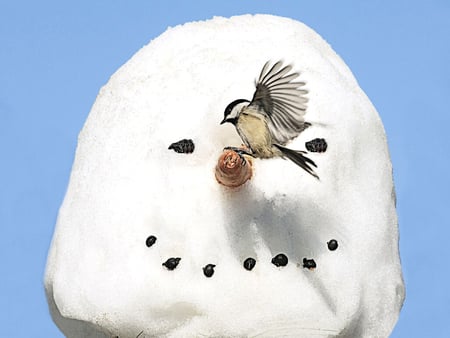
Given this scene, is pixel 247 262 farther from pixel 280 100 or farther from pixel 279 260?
pixel 280 100

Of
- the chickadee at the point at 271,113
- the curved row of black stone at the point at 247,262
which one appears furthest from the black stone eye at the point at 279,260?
the chickadee at the point at 271,113

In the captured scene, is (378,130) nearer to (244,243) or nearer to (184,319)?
(244,243)

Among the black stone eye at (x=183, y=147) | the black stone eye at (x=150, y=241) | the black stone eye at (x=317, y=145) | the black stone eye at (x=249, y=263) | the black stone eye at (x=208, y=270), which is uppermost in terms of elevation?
the black stone eye at (x=317, y=145)

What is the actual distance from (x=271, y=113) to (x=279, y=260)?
186 mm

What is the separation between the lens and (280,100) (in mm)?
1411

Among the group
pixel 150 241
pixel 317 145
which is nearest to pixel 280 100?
pixel 317 145

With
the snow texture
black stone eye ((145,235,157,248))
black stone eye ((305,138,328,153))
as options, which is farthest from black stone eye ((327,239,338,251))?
black stone eye ((145,235,157,248))

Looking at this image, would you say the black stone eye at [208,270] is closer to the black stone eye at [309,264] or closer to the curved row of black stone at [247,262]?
the curved row of black stone at [247,262]

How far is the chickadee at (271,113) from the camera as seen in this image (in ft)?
4.62

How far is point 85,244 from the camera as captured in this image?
1.53m

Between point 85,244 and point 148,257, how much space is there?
0.33 feet

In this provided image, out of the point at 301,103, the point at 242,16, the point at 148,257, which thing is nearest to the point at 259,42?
the point at 242,16

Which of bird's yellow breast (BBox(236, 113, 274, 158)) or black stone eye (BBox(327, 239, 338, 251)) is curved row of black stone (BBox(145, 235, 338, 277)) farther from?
bird's yellow breast (BBox(236, 113, 274, 158))

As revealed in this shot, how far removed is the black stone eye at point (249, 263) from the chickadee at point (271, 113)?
0.13 metres
